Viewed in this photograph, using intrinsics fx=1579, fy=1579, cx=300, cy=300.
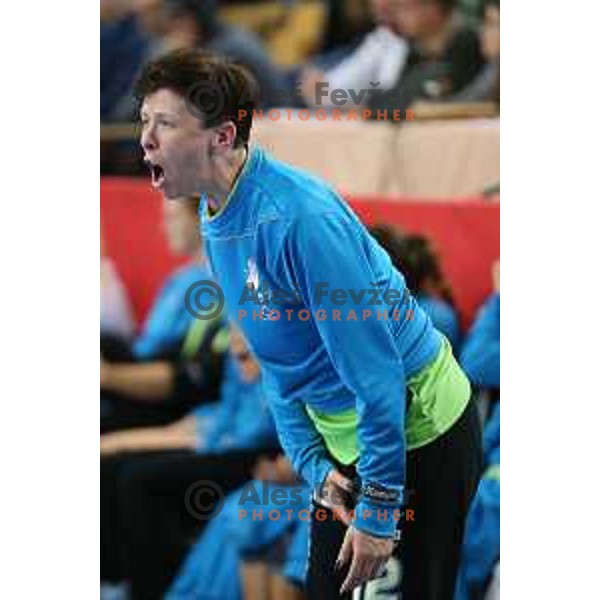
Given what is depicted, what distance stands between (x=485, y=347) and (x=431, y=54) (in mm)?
358

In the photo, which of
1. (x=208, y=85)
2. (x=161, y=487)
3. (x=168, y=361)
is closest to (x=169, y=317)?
(x=168, y=361)

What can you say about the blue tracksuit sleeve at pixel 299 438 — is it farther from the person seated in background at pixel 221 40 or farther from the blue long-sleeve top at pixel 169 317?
the person seated in background at pixel 221 40

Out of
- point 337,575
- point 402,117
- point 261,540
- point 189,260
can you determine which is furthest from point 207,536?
point 402,117

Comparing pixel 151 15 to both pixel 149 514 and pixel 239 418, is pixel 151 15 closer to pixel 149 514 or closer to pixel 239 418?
pixel 239 418

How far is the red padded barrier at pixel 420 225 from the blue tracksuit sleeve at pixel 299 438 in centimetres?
22

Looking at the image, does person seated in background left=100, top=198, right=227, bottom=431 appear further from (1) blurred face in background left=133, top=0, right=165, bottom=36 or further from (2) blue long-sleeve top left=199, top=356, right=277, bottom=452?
(1) blurred face in background left=133, top=0, right=165, bottom=36

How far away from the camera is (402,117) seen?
1.88 meters

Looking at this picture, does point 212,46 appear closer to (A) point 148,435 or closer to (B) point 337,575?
(A) point 148,435

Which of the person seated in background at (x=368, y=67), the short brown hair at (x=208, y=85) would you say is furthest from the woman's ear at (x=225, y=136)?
the person seated in background at (x=368, y=67)

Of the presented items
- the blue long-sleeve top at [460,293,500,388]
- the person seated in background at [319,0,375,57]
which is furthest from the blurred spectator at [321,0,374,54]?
the blue long-sleeve top at [460,293,500,388]

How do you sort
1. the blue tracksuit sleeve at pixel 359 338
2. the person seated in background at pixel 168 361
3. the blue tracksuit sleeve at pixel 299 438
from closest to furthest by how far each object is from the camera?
the blue tracksuit sleeve at pixel 359 338 < the blue tracksuit sleeve at pixel 299 438 < the person seated in background at pixel 168 361

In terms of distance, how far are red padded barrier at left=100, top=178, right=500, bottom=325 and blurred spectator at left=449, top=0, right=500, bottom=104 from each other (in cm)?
13

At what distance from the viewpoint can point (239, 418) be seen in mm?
1938

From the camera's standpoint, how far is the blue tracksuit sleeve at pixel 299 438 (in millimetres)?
1814
